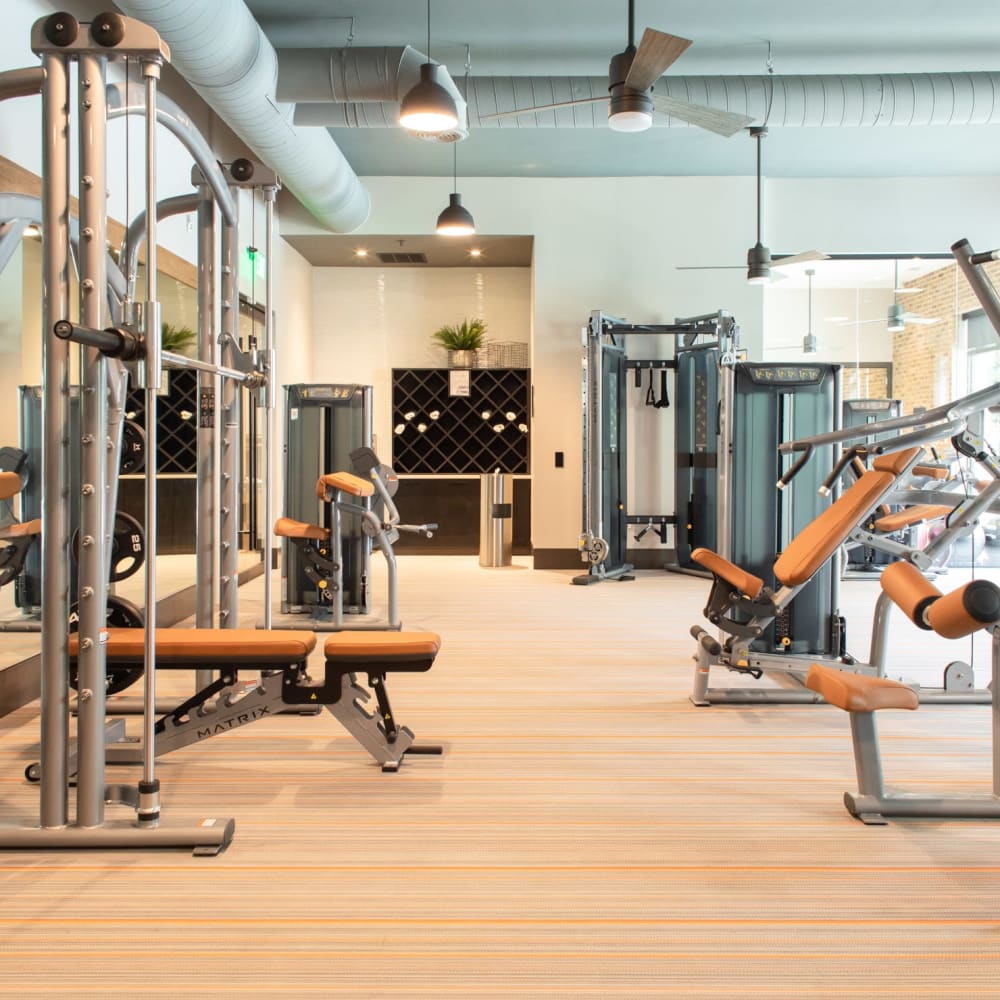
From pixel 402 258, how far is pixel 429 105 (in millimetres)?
5466

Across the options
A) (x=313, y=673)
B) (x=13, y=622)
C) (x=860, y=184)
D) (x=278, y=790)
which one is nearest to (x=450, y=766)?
(x=278, y=790)

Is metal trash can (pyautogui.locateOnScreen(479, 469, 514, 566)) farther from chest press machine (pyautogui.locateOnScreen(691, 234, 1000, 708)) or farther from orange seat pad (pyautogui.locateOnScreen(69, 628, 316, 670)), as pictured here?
orange seat pad (pyautogui.locateOnScreen(69, 628, 316, 670))

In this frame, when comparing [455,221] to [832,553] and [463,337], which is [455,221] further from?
[832,553]

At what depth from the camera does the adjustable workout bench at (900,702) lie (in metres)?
2.54

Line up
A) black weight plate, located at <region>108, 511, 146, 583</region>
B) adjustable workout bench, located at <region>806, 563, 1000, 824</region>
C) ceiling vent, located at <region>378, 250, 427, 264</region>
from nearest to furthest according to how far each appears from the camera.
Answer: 1. adjustable workout bench, located at <region>806, 563, 1000, 824</region>
2. black weight plate, located at <region>108, 511, 146, 583</region>
3. ceiling vent, located at <region>378, 250, 427, 264</region>

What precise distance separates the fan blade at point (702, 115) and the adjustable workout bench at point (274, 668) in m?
3.09

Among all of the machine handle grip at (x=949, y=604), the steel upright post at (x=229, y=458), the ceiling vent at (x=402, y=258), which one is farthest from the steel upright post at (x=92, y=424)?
the ceiling vent at (x=402, y=258)

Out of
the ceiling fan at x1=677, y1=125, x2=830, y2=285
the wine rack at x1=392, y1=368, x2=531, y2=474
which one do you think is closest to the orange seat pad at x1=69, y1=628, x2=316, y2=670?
Answer: the ceiling fan at x1=677, y1=125, x2=830, y2=285

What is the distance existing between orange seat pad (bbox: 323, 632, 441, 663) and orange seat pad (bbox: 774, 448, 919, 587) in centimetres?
157

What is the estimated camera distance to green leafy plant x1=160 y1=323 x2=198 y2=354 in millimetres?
6363

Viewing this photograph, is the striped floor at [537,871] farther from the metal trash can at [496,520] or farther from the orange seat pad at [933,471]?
the metal trash can at [496,520]

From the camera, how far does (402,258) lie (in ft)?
33.7

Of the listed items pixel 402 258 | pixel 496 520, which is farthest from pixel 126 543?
pixel 402 258

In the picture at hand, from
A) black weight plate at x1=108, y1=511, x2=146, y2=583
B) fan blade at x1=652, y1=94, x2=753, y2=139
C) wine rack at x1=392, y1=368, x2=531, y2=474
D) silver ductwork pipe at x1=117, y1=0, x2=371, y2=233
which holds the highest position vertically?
silver ductwork pipe at x1=117, y1=0, x2=371, y2=233
